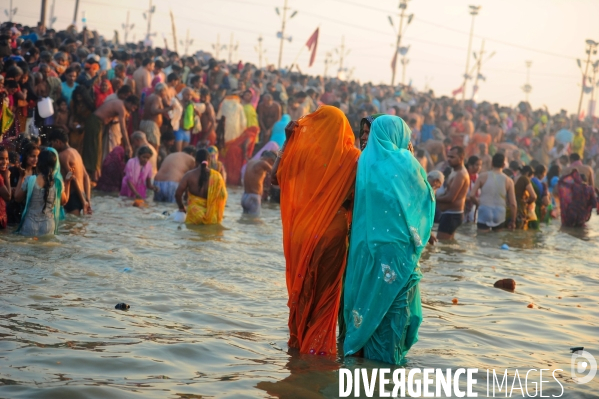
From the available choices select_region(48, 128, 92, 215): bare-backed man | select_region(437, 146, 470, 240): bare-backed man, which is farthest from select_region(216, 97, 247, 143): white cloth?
select_region(437, 146, 470, 240): bare-backed man

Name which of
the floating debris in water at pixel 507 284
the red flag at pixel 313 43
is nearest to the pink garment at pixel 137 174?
the floating debris in water at pixel 507 284

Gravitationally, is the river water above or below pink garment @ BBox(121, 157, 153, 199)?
below

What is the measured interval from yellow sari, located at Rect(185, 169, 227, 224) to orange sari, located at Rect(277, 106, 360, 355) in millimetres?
5507

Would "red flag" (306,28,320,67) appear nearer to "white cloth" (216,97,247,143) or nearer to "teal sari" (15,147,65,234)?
"white cloth" (216,97,247,143)

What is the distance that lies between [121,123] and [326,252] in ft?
28.5

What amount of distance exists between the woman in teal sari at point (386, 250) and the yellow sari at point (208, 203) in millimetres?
5788

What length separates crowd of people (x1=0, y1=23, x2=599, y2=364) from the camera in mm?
4719

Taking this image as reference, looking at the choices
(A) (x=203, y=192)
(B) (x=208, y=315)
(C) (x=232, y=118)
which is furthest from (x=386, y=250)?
(C) (x=232, y=118)

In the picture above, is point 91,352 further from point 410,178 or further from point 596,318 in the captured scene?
point 596,318

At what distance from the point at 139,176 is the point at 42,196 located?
13.3ft

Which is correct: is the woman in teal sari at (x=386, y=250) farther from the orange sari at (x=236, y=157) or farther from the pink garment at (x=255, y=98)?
the pink garment at (x=255, y=98)

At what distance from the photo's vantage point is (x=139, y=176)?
40.4ft

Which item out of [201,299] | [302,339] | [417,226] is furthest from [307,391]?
[201,299]

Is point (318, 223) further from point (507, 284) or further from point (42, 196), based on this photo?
point (42, 196)
